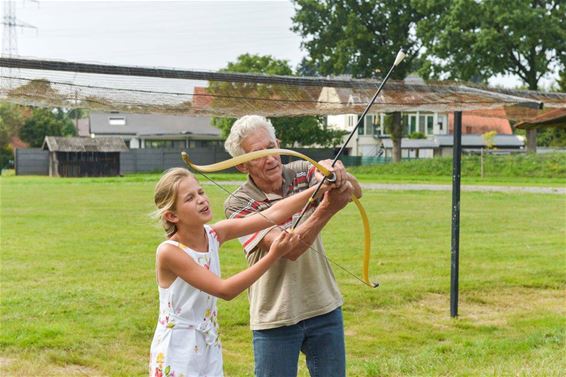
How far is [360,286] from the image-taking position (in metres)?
9.42

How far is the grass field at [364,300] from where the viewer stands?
19.7 feet

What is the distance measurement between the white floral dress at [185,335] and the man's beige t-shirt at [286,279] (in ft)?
1.33

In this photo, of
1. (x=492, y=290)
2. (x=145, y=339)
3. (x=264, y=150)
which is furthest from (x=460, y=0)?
(x=264, y=150)

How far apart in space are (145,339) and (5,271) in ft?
14.2

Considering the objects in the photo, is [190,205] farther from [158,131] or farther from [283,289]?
[158,131]

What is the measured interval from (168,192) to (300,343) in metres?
0.96

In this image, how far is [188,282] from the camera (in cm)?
288

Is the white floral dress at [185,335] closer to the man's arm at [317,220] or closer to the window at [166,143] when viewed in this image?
the man's arm at [317,220]

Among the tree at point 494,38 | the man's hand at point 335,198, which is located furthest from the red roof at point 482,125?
the man's hand at point 335,198

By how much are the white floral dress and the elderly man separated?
0.42 m

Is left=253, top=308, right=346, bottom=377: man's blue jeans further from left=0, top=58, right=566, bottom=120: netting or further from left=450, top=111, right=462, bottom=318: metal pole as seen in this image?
left=450, top=111, right=462, bottom=318: metal pole

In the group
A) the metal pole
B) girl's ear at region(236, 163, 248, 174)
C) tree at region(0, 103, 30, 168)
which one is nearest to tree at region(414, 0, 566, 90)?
tree at region(0, 103, 30, 168)

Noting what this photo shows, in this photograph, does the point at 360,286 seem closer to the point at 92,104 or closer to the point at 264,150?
the point at 92,104

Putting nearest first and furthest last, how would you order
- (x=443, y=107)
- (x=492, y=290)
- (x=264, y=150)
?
1. (x=264, y=150)
2. (x=443, y=107)
3. (x=492, y=290)
